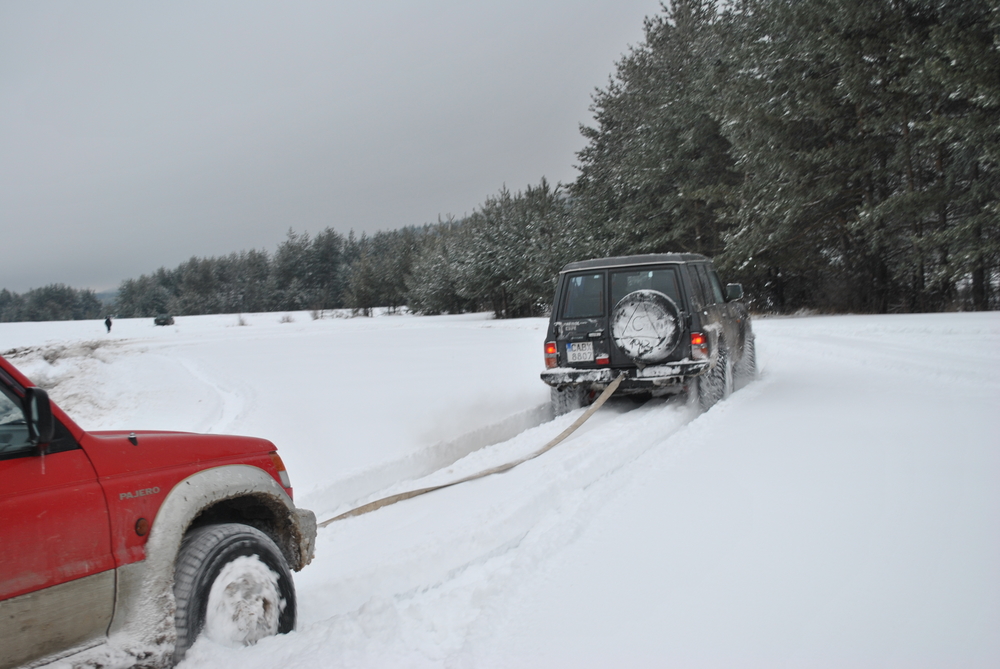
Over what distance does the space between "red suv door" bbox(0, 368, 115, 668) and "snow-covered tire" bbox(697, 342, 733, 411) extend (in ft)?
22.2

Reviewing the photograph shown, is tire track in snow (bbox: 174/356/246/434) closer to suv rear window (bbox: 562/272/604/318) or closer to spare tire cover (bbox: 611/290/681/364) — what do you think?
suv rear window (bbox: 562/272/604/318)

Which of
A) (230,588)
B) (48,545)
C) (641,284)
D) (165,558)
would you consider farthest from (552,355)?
(48,545)

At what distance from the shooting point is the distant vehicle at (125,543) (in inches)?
85.0

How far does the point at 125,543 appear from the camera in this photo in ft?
8.09

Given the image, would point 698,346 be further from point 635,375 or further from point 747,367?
point 747,367

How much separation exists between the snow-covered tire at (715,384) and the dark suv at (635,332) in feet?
0.04

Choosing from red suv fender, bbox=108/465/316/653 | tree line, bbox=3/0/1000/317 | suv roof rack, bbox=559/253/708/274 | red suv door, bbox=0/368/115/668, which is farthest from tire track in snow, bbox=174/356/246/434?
tree line, bbox=3/0/1000/317

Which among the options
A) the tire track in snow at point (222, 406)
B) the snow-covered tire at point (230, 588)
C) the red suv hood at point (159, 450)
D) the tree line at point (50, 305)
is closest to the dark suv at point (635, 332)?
the tire track in snow at point (222, 406)

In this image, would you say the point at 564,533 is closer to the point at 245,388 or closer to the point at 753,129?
the point at 245,388

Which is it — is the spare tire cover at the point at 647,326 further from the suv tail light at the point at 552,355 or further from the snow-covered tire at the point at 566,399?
the snow-covered tire at the point at 566,399

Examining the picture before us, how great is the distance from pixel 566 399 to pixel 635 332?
1.32 metres

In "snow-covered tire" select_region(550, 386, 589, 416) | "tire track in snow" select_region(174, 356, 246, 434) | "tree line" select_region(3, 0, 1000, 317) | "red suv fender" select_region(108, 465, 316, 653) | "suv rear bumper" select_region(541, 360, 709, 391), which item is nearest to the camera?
"red suv fender" select_region(108, 465, 316, 653)

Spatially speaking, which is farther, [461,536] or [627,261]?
[627,261]

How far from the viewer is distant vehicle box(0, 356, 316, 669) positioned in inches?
85.0
